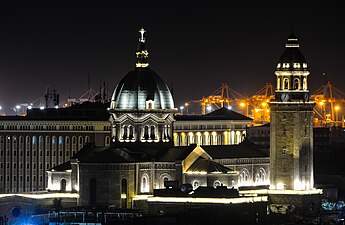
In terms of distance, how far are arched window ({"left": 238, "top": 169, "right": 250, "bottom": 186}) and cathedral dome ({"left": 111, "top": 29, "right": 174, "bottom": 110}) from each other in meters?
10.4

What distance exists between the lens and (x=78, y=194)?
178 m

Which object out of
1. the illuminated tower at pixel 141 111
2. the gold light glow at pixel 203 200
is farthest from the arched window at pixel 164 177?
the gold light glow at pixel 203 200

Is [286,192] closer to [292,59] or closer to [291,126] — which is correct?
[291,126]

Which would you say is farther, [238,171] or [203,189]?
[238,171]

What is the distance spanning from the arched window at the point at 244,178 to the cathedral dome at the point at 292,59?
12757mm

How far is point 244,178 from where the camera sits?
187500 mm

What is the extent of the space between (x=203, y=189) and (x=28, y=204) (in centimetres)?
2018

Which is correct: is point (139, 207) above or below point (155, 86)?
below

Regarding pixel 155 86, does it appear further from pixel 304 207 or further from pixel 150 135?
pixel 304 207

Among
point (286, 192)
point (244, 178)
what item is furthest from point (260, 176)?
point (286, 192)

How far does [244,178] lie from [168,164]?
37.5 ft

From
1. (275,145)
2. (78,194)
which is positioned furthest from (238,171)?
(78,194)

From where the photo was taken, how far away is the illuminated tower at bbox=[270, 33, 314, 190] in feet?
595

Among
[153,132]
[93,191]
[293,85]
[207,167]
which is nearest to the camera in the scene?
[93,191]
